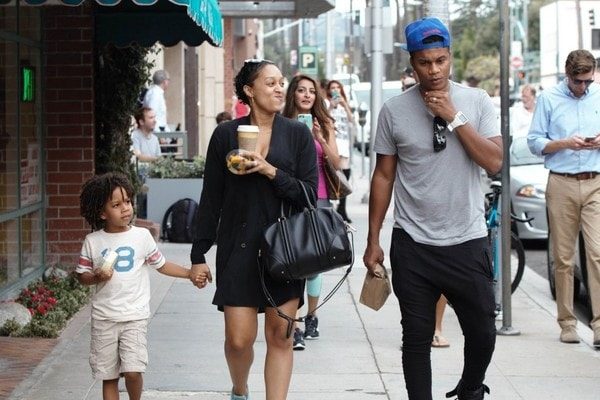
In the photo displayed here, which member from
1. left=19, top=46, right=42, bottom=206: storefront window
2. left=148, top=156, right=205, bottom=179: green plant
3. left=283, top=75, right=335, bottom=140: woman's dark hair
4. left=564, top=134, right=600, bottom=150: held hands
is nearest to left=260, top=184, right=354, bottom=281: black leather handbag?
left=283, top=75, right=335, bottom=140: woman's dark hair

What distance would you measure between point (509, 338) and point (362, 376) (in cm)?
178

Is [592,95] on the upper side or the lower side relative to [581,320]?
upper

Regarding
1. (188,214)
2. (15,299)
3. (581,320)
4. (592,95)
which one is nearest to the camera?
(592,95)

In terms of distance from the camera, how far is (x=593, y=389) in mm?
7461

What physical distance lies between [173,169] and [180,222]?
106cm

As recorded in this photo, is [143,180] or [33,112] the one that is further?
[143,180]

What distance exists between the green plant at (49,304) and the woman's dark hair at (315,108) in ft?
7.25

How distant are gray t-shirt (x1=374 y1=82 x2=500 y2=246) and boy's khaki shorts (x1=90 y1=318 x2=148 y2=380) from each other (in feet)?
4.53

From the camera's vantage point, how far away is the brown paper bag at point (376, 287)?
618cm

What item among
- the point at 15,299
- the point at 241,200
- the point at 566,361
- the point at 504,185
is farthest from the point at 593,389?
the point at 15,299

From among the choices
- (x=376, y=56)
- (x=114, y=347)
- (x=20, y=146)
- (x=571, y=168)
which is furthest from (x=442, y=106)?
(x=376, y=56)

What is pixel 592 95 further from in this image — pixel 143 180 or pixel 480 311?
pixel 143 180

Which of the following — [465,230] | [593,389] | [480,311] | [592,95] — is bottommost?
[593,389]

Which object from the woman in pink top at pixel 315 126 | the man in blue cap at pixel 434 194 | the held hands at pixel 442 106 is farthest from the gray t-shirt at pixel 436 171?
the woman in pink top at pixel 315 126
